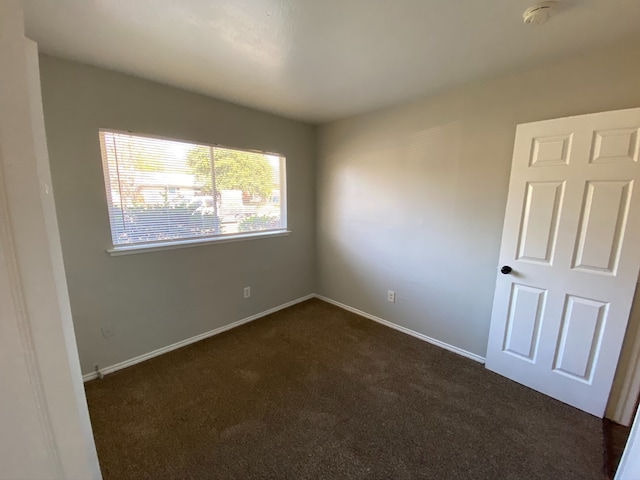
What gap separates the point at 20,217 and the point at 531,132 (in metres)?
2.67

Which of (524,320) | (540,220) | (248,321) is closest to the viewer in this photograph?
(540,220)

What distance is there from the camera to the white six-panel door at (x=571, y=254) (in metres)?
1.67

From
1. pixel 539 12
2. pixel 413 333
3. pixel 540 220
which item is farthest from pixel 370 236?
pixel 539 12

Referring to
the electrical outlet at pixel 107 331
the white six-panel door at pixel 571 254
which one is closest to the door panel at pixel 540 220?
the white six-panel door at pixel 571 254

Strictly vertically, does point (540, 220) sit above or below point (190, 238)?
A: above

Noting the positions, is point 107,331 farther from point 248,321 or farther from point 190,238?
point 248,321

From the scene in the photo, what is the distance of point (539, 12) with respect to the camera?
133cm

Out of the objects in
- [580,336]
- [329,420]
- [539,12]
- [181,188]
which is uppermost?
[539,12]

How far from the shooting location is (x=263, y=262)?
10.6 feet

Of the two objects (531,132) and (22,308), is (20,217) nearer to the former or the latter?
(22,308)

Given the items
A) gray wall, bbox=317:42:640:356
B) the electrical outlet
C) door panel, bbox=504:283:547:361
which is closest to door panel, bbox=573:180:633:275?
door panel, bbox=504:283:547:361

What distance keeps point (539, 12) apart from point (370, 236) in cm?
218

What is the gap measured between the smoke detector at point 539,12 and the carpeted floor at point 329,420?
7.87 ft

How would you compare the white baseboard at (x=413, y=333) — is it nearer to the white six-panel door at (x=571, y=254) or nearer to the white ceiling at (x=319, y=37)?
the white six-panel door at (x=571, y=254)
